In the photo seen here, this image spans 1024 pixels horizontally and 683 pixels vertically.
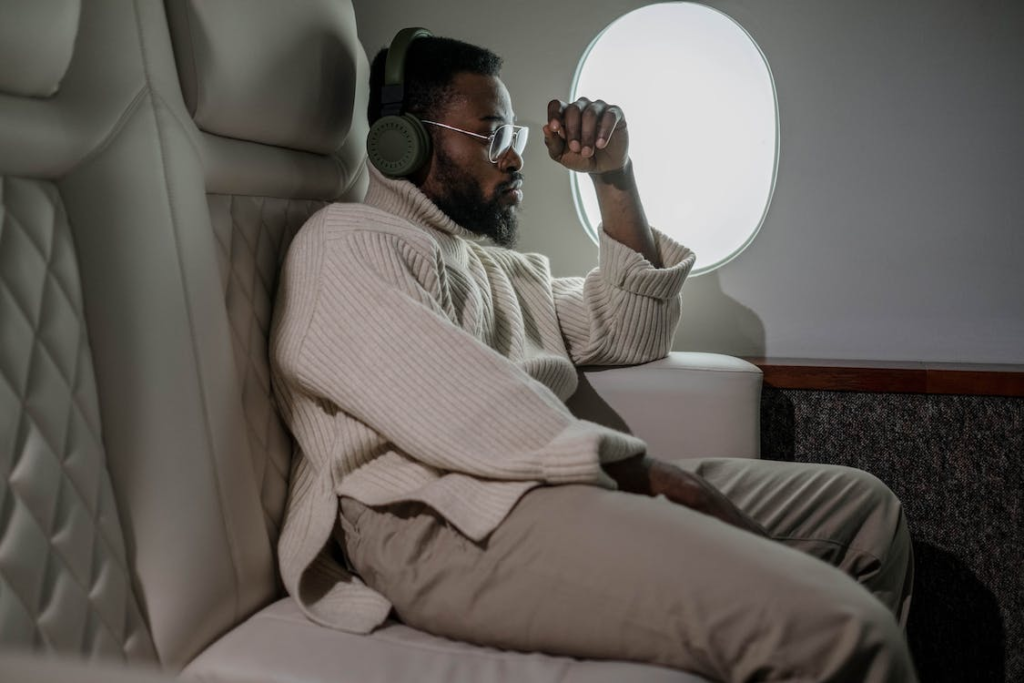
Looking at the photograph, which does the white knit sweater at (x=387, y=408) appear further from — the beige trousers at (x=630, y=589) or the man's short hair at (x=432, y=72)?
the man's short hair at (x=432, y=72)

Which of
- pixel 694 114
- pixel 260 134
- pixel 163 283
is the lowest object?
pixel 163 283

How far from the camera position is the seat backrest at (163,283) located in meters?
0.79

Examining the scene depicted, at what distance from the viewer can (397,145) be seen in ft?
4.00

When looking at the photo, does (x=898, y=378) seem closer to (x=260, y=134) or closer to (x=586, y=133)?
(x=586, y=133)

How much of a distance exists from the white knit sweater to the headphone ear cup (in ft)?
0.46

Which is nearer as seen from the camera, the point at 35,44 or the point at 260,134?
the point at 35,44

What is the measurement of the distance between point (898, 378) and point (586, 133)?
0.60 metres

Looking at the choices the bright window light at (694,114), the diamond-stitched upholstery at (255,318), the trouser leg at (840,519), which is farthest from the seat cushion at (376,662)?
the bright window light at (694,114)

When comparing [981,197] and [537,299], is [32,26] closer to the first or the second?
[537,299]

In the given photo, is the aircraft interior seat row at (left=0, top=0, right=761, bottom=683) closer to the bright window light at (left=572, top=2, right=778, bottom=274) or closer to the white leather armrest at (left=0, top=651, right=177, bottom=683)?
the white leather armrest at (left=0, top=651, right=177, bottom=683)

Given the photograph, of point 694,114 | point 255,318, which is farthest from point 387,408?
point 694,114

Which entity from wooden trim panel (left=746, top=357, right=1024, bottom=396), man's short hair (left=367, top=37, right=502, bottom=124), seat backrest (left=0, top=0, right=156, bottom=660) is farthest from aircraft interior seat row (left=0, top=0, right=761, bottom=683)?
wooden trim panel (left=746, top=357, right=1024, bottom=396)

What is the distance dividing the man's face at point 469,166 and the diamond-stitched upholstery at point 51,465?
55 cm

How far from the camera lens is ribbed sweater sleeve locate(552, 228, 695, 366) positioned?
138 centimetres
